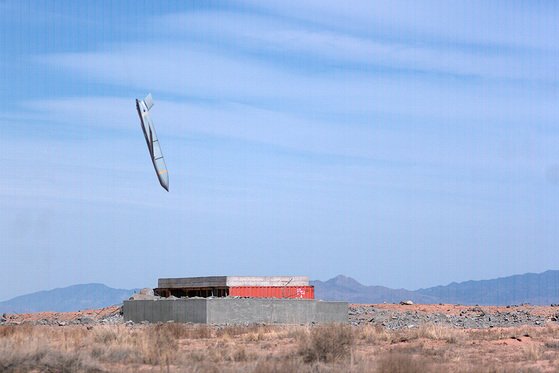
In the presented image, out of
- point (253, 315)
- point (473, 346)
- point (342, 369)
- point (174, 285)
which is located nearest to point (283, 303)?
point (253, 315)

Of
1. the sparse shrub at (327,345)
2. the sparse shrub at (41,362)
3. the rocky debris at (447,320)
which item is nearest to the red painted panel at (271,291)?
the rocky debris at (447,320)

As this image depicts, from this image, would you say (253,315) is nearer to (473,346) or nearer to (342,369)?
(473,346)

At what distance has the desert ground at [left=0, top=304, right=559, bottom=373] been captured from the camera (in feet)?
77.2

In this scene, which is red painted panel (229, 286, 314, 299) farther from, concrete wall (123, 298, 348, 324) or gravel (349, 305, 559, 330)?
concrete wall (123, 298, 348, 324)

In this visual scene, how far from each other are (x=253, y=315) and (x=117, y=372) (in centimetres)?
2366

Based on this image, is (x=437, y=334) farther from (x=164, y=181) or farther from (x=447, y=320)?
(x=164, y=181)

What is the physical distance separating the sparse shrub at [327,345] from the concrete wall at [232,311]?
16.3 metres

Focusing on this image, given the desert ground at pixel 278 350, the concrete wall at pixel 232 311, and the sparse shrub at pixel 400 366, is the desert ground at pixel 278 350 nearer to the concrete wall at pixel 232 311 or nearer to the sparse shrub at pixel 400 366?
the sparse shrub at pixel 400 366

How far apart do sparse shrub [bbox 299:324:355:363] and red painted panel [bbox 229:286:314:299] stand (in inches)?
974

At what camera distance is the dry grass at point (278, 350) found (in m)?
23.5

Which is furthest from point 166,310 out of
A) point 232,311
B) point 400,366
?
point 400,366

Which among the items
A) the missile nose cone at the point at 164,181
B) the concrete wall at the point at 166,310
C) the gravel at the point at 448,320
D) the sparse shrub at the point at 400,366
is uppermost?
the missile nose cone at the point at 164,181

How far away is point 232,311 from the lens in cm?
4581

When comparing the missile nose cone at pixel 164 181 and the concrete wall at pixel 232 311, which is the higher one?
the missile nose cone at pixel 164 181
